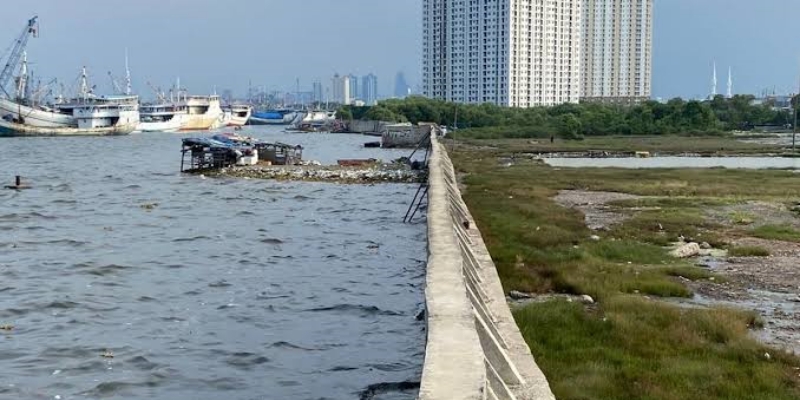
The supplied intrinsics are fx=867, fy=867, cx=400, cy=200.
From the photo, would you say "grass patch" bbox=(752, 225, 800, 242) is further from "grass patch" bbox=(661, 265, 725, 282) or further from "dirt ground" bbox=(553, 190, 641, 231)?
"grass patch" bbox=(661, 265, 725, 282)

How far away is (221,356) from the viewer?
1465 centimetres

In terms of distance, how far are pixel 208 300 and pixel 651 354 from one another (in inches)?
424

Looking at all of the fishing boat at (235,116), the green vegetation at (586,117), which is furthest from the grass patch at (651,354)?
the fishing boat at (235,116)

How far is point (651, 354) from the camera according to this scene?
1152 centimetres

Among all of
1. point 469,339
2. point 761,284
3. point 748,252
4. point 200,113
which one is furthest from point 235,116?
point 469,339

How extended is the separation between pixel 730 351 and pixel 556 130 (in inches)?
4327

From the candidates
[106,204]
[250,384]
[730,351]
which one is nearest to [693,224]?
[730,351]

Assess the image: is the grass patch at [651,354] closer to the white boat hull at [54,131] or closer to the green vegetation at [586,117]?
the green vegetation at [586,117]

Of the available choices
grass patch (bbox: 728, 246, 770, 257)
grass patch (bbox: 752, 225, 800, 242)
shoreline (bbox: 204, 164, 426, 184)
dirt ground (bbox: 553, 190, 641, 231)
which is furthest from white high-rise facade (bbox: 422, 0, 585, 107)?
grass patch (bbox: 728, 246, 770, 257)

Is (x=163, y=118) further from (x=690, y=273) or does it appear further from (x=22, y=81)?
(x=690, y=273)

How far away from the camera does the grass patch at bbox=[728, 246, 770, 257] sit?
20.8 m

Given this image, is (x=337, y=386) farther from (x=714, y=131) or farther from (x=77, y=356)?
(x=714, y=131)

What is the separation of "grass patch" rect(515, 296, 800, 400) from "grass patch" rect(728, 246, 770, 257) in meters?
7.38

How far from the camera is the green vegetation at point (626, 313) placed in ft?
33.5
